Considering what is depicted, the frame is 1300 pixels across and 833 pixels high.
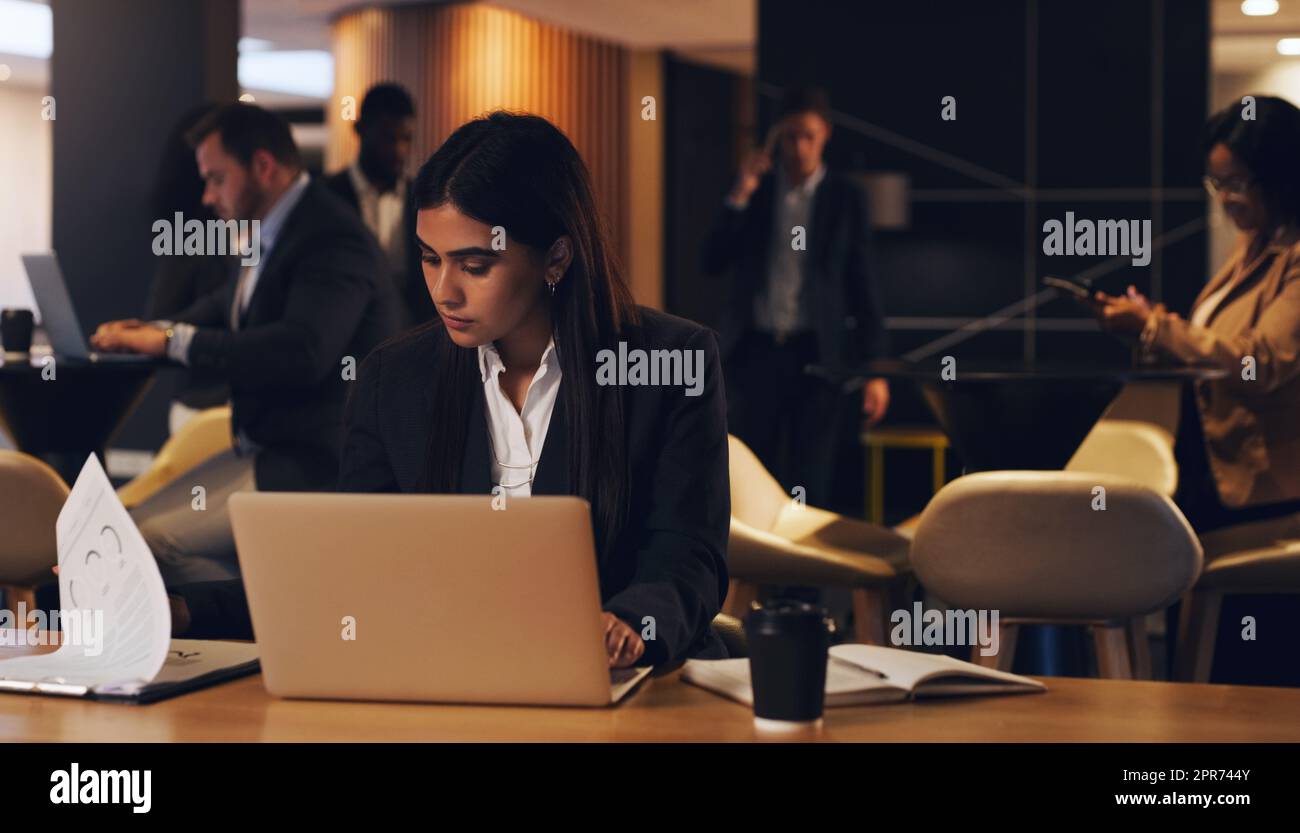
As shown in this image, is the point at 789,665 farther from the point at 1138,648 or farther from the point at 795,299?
the point at 795,299

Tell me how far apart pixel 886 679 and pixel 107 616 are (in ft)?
2.43

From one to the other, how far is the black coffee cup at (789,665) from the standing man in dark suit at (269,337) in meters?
2.36

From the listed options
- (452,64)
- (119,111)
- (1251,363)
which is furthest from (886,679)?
(452,64)

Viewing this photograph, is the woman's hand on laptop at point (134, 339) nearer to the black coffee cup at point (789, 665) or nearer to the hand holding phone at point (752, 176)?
the hand holding phone at point (752, 176)

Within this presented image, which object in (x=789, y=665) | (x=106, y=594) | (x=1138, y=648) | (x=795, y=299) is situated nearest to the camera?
(x=789, y=665)

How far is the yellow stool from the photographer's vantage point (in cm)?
736

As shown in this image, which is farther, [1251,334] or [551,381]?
[1251,334]

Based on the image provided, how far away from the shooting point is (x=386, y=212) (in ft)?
18.1

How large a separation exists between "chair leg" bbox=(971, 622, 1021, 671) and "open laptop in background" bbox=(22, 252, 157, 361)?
2079mm

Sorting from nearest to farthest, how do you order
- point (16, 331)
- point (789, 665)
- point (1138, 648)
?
point (789, 665)
point (1138, 648)
point (16, 331)

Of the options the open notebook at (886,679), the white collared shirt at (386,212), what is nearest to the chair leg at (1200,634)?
the open notebook at (886,679)

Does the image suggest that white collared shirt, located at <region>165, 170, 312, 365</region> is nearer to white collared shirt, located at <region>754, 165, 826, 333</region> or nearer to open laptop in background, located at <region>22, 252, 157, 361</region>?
open laptop in background, located at <region>22, 252, 157, 361</region>
